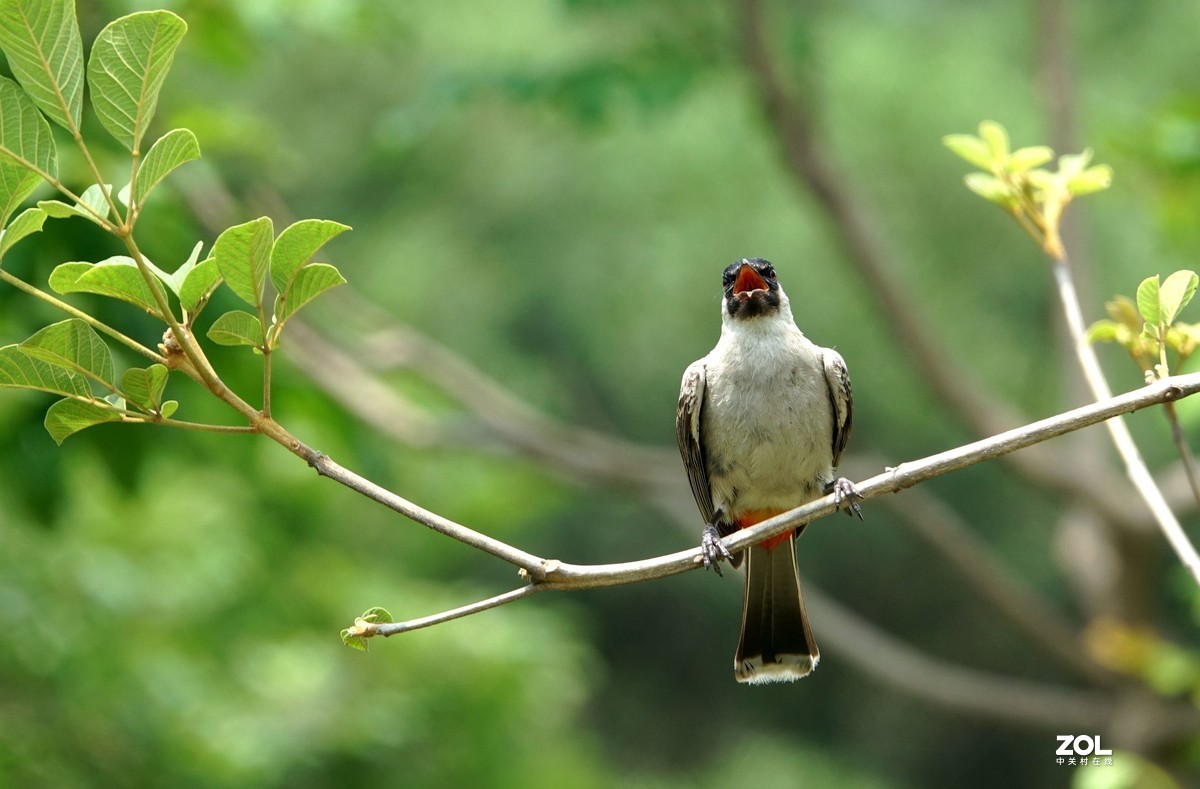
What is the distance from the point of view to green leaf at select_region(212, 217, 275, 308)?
60.3 inches

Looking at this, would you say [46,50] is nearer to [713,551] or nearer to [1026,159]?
[713,551]

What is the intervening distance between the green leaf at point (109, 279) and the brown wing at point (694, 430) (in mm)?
1918

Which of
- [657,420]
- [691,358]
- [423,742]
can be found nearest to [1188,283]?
[423,742]

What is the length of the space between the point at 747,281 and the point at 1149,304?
5.11ft

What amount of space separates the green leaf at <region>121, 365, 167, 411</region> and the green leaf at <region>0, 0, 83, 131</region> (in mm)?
317

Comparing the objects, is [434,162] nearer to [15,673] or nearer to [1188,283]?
[15,673]

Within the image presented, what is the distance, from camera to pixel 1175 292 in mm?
1768

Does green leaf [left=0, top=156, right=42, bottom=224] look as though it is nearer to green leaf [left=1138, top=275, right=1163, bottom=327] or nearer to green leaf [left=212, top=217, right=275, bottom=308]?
green leaf [left=212, top=217, right=275, bottom=308]

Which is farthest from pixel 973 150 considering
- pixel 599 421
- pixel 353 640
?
pixel 599 421

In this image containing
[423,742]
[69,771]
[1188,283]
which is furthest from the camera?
[423,742]

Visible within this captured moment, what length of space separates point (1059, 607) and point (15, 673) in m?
8.28

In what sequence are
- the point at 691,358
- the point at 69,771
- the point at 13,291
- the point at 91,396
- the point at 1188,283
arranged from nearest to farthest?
the point at 91,396 < the point at 1188,283 < the point at 13,291 < the point at 69,771 < the point at 691,358

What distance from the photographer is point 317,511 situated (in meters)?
6.93

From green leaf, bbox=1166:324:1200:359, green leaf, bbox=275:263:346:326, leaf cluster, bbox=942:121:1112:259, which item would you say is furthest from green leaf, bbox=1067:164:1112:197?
green leaf, bbox=275:263:346:326
